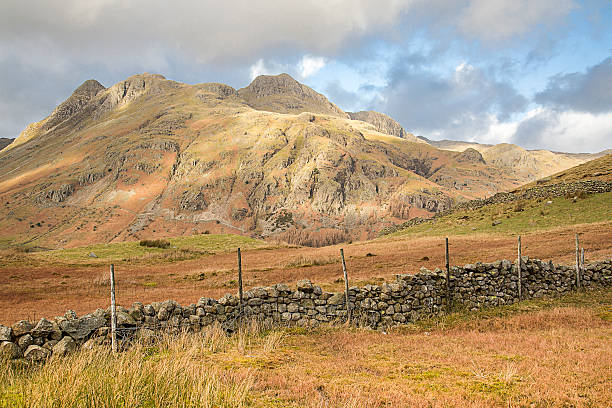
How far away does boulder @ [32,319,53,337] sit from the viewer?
27.5 feet

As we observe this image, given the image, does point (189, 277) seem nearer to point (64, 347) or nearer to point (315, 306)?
point (315, 306)

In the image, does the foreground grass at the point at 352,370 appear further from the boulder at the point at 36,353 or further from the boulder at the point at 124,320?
the boulder at the point at 124,320

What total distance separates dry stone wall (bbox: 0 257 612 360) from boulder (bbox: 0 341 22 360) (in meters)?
0.02

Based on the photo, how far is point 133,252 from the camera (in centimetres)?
4769

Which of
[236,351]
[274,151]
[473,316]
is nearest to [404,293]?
[473,316]

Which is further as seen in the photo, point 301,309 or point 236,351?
point 301,309

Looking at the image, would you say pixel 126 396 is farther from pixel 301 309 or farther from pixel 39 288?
pixel 39 288

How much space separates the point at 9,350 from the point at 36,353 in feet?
1.75

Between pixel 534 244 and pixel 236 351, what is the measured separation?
103 ft

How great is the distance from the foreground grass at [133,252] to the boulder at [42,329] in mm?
35656

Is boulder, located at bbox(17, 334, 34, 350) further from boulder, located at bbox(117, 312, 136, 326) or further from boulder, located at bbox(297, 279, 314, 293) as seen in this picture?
boulder, located at bbox(297, 279, 314, 293)

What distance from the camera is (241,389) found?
5.62 meters

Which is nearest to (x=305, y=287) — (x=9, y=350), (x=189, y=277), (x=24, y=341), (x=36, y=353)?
(x=36, y=353)

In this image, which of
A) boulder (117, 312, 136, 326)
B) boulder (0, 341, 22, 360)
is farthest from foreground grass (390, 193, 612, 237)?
boulder (0, 341, 22, 360)
